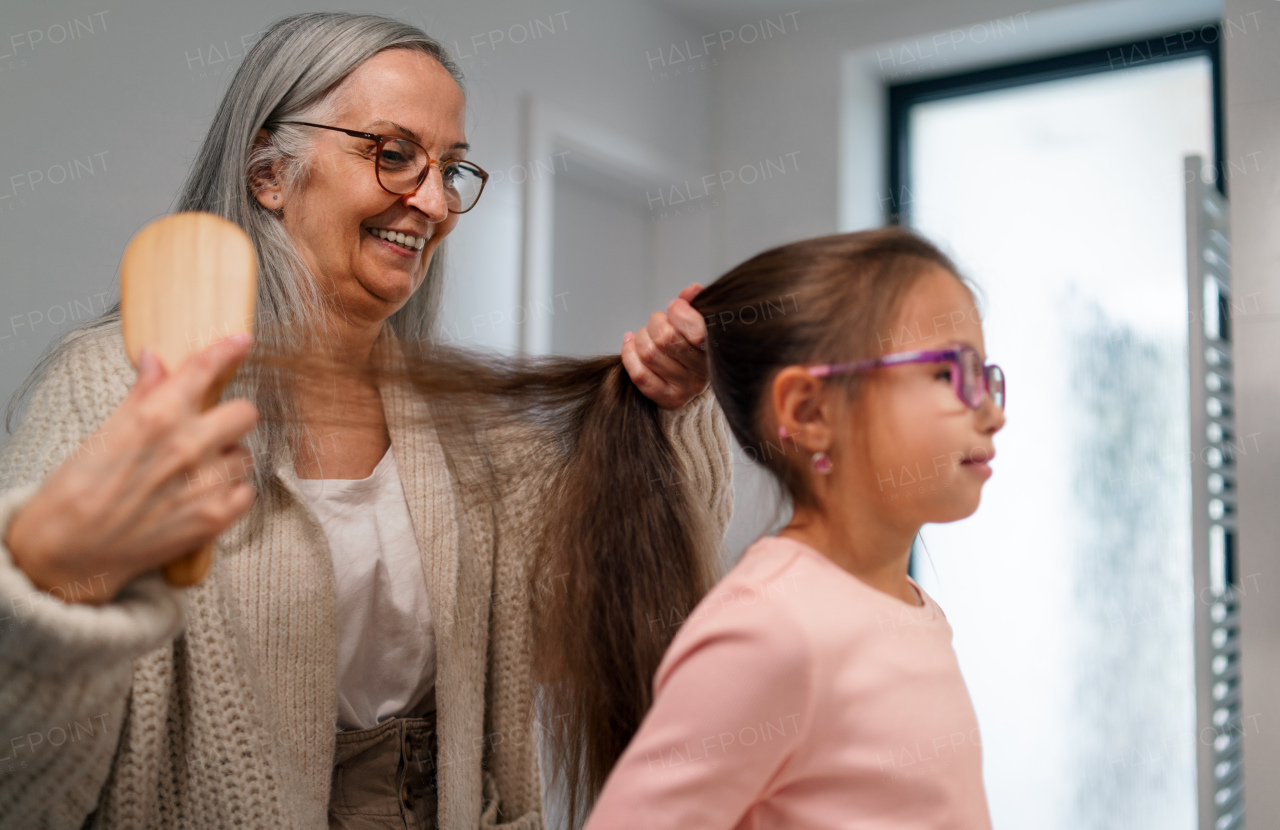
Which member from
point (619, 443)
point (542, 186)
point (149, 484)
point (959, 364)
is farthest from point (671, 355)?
point (542, 186)

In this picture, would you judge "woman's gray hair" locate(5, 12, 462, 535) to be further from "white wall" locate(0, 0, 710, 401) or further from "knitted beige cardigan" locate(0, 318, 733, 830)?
"white wall" locate(0, 0, 710, 401)

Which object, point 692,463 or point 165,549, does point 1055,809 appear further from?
point 165,549

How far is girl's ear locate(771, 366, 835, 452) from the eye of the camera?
24.0 inches

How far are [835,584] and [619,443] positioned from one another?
23 centimetres

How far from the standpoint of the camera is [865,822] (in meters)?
0.55

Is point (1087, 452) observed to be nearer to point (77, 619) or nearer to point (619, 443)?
point (619, 443)

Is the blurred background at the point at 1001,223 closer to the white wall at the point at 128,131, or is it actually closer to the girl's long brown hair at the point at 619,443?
the white wall at the point at 128,131

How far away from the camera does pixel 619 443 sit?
29.8 inches

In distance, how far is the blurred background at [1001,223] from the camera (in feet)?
6.91

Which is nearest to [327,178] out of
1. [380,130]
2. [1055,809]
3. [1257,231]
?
[380,130]

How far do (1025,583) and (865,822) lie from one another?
214cm

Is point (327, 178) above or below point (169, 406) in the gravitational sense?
above

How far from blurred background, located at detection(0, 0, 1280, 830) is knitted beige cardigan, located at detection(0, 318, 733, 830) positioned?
0.87m

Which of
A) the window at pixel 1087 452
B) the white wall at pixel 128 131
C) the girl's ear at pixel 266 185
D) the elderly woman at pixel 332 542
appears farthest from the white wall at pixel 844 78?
the girl's ear at pixel 266 185
